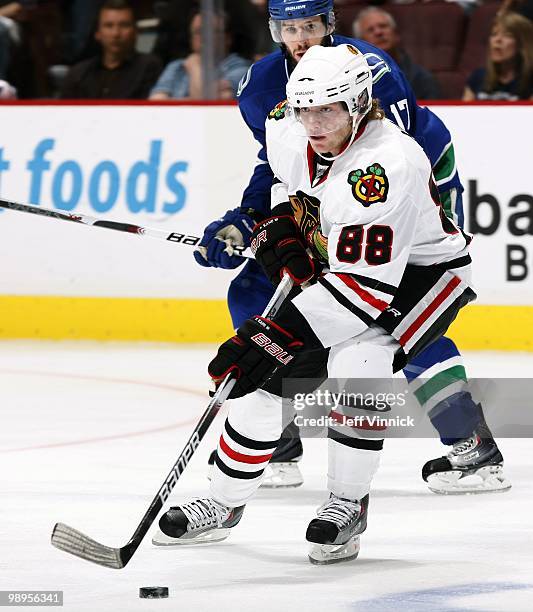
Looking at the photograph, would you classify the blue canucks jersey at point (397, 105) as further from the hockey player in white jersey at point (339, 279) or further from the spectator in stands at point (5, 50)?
the spectator in stands at point (5, 50)

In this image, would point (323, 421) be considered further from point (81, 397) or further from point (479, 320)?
point (479, 320)

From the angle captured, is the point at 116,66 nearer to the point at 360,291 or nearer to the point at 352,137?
the point at 352,137

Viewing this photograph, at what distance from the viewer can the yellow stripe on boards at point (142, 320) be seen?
5676 millimetres

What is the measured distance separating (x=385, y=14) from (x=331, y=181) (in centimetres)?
309

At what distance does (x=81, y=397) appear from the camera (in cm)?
485

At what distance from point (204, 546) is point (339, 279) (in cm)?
61

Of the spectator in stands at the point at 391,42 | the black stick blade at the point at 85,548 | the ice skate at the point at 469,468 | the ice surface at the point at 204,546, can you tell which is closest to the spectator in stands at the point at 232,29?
the spectator in stands at the point at 391,42

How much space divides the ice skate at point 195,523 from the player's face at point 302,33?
1082 mm

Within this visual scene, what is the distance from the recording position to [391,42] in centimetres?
579

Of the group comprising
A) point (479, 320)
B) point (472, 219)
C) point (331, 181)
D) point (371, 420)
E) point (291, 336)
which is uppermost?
point (331, 181)

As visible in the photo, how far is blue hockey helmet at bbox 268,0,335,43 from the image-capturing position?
11.4 feet

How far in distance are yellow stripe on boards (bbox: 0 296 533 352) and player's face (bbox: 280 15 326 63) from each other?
2.34m

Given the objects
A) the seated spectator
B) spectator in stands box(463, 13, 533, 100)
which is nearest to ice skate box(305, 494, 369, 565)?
spectator in stands box(463, 13, 533, 100)

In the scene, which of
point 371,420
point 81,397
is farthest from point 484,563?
point 81,397
